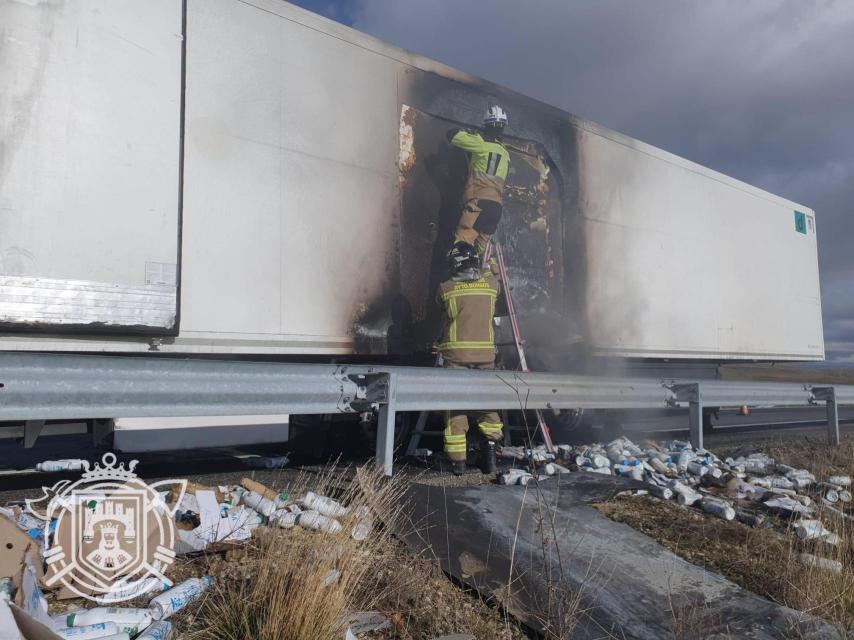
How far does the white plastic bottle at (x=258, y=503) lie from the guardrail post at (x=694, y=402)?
3.96 metres

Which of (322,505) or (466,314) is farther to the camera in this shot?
(466,314)

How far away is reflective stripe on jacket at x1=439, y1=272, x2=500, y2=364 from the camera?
16.5 feet

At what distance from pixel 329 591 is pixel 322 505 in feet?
3.24

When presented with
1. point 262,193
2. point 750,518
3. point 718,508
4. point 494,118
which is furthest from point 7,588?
point 494,118

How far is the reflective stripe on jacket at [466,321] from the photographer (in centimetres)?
504

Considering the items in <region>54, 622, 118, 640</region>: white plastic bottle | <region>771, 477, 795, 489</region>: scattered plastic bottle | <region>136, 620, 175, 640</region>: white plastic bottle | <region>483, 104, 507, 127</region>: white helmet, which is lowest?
<region>771, 477, 795, 489</region>: scattered plastic bottle

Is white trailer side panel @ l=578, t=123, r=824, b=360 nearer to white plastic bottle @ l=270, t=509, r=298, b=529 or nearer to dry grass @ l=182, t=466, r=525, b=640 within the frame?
white plastic bottle @ l=270, t=509, r=298, b=529

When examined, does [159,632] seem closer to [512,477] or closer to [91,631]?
[91,631]

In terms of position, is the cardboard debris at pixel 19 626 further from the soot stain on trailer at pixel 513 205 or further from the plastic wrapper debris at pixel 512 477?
the soot stain on trailer at pixel 513 205

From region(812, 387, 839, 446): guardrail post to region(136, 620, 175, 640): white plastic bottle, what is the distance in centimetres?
717

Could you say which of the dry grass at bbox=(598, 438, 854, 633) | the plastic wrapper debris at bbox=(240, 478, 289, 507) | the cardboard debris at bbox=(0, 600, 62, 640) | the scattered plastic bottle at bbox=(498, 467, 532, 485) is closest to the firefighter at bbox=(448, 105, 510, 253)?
the scattered plastic bottle at bbox=(498, 467, 532, 485)

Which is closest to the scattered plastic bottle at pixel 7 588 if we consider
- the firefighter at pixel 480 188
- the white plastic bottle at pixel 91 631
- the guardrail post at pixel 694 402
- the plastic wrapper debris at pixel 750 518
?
the white plastic bottle at pixel 91 631

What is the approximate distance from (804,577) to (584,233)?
459 cm

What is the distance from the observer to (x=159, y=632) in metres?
1.95
